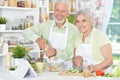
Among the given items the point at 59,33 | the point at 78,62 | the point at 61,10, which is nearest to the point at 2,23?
the point at 59,33

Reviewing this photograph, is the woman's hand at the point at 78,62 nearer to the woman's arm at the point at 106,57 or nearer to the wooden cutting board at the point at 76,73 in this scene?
Result: the woman's arm at the point at 106,57

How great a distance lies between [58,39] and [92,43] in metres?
0.67

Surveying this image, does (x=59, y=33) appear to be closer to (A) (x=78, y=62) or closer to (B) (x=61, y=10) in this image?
(B) (x=61, y=10)

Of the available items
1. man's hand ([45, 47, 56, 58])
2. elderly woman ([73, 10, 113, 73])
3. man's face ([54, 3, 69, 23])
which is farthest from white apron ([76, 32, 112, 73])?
man's face ([54, 3, 69, 23])

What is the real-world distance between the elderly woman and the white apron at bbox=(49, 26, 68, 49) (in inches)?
16.6

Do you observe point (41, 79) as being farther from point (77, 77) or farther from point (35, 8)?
point (35, 8)

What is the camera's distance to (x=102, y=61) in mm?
3684

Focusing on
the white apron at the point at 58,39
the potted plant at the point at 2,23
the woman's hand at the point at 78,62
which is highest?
the potted plant at the point at 2,23

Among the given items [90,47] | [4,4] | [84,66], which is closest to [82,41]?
[90,47]

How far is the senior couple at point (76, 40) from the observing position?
11.9 feet

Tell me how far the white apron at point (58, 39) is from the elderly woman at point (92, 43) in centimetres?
42

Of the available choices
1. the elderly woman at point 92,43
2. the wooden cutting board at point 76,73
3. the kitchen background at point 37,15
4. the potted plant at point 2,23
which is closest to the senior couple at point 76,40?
the elderly woman at point 92,43

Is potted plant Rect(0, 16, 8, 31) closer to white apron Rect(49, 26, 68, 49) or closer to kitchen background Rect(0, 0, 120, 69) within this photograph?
kitchen background Rect(0, 0, 120, 69)

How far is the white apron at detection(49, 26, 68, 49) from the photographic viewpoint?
426 centimetres
